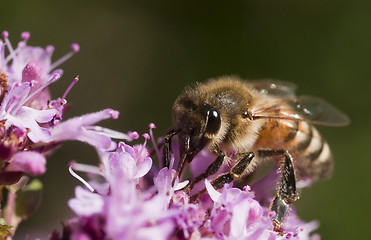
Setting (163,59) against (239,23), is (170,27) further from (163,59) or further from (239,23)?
(239,23)

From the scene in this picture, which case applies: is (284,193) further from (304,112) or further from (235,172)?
(304,112)

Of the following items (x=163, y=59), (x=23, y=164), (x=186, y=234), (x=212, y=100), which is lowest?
(x=163, y=59)

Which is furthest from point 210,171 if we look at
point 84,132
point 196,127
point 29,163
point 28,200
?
point 28,200

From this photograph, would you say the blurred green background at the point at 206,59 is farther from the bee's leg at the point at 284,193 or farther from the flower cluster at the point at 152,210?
the flower cluster at the point at 152,210

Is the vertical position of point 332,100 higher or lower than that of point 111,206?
lower

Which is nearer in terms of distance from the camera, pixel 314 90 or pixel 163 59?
pixel 314 90

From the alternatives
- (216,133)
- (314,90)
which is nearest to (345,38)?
(314,90)
